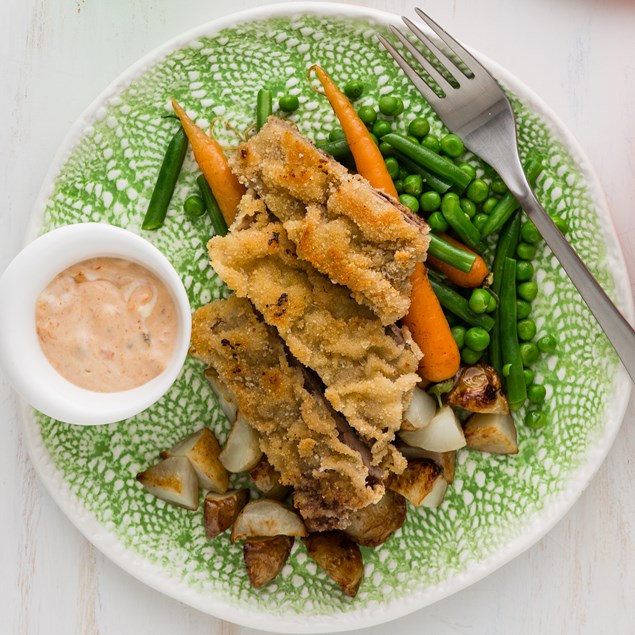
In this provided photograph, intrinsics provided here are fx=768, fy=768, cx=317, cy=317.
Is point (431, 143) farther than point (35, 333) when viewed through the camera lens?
Yes

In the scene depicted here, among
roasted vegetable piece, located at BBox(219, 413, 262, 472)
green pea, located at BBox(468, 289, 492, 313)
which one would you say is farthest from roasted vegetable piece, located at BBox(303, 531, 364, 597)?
green pea, located at BBox(468, 289, 492, 313)

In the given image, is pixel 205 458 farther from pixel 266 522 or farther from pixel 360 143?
pixel 360 143

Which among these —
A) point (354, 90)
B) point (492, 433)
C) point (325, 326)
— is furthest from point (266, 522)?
point (354, 90)

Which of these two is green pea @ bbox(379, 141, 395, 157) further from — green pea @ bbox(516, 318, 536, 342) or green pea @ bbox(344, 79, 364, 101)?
green pea @ bbox(516, 318, 536, 342)

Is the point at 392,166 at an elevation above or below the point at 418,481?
above

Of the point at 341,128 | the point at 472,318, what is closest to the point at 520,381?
the point at 472,318

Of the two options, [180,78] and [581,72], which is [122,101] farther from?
[581,72]
